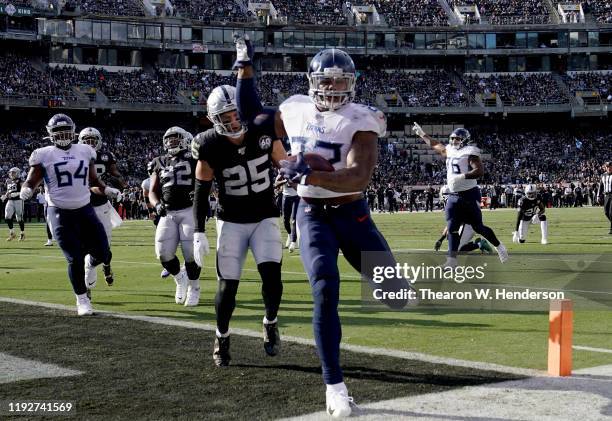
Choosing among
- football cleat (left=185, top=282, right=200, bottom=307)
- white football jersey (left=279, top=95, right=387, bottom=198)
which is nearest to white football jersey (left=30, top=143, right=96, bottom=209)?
football cleat (left=185, top=282, right=200, bottom=307)

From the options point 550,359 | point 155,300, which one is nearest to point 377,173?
point 155,300

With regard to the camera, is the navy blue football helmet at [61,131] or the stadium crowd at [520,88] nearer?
the navy blue football helmet at [61,131]

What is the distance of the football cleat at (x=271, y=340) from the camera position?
6.39 meters

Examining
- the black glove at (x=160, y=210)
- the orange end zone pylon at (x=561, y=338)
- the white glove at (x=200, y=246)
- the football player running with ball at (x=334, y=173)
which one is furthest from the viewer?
the black glove at (x=160, y=210)

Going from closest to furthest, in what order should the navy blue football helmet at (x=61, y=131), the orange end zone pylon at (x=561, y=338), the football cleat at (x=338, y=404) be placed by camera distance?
1. the football cleat at (x=338, y=404)
2. the orange end zone pylon at (x=561, y=338)
3. the navy blue football helmet at (x=61, y=131)

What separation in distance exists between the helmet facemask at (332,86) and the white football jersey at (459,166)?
712cm

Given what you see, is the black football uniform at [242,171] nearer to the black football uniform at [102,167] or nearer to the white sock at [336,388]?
the white sock at [336,388]

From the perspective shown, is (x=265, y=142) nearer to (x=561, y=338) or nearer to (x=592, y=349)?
(x=561, y=338)

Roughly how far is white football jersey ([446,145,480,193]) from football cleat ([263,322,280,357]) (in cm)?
641

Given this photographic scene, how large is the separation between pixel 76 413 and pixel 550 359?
310 cm

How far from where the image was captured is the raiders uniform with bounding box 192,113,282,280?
6531 millimetres

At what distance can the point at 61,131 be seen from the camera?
9203 millimetres

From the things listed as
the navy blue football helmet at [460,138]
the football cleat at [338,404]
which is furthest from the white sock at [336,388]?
the navy blue football helmet at [460,138]

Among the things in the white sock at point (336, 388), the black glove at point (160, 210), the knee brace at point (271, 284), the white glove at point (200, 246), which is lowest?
the white sock at point (336, 388)
